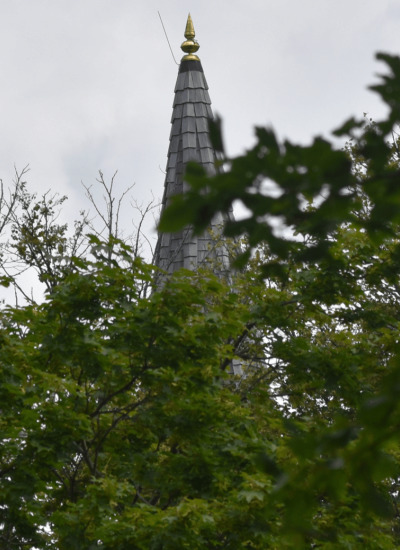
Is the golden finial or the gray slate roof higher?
the golden finial

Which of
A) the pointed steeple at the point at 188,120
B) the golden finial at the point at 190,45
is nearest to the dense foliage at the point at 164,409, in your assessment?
the pointed steeple at the point at 188,120

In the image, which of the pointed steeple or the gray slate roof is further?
the pointed steeple

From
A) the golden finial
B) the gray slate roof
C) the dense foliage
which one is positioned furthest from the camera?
the golden finial

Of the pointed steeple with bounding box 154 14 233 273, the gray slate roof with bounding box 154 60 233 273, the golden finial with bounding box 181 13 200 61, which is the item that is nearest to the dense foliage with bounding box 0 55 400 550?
the gray slate roof with bounding box 154 60 233 273

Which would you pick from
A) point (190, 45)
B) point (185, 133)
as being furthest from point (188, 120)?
point (190, 45)

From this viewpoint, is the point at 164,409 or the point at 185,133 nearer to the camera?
the point at 164,409

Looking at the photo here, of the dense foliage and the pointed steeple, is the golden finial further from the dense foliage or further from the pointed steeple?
the dense foliage

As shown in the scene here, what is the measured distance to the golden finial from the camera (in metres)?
27.7

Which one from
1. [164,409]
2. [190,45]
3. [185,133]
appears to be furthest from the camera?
[190,45]

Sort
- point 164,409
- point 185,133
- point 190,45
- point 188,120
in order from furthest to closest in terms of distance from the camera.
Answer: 1. point 190,45
2. point 188,120
3. point 185,133
4. point 164,409

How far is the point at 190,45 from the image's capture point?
28.2 metres

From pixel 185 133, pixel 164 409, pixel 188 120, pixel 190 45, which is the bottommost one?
pixel 164 409

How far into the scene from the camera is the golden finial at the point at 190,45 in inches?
1091

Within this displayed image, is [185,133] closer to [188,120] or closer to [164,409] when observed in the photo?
[188,120]
